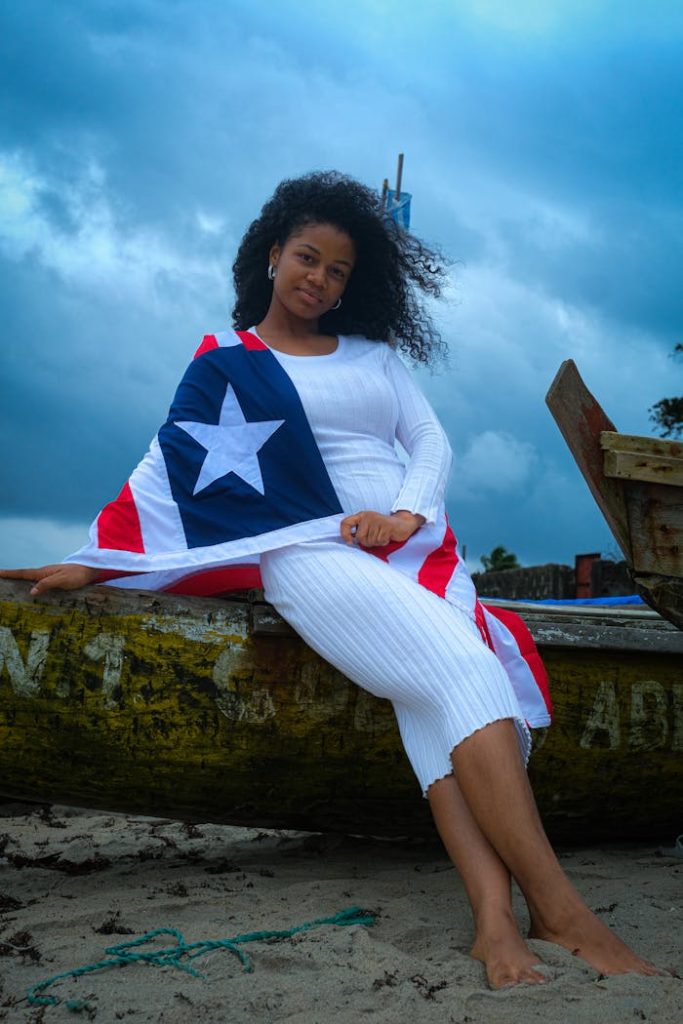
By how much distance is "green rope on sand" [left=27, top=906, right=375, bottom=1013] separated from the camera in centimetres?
208

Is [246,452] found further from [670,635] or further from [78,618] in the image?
[670,635]

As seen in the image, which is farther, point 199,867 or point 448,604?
point 199,867

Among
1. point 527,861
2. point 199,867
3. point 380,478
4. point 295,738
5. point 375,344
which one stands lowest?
point 199,867

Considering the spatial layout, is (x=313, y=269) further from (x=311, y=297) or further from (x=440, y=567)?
(x=440, y=567)

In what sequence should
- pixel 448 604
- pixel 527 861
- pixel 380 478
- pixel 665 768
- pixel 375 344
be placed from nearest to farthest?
pixel 527 861
pixel 448 604
pixel 380 478
pixel 375 344
pixel 665 768

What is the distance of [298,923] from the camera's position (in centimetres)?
243

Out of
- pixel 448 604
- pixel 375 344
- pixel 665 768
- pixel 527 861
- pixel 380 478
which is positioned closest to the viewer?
pixel 527 861

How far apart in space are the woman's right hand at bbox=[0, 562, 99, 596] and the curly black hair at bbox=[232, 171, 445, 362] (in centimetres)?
101

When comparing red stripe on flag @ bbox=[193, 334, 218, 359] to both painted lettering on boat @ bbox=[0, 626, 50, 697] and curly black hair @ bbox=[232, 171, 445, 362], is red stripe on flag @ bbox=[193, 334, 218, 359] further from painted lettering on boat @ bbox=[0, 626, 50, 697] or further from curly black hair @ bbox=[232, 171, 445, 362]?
painted lettering on boat @ bbox=[0, 626, 50, 697]

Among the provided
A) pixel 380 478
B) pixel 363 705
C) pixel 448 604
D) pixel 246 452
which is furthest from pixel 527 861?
pixel 246 452

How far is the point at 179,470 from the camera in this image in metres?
2.84

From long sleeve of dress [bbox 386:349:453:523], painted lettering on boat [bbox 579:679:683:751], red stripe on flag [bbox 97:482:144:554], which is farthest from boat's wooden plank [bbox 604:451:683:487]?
red stripe on flag [bbox 97:482:144:554]

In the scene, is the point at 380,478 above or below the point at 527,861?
above

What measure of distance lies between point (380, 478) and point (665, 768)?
4.90 feet
